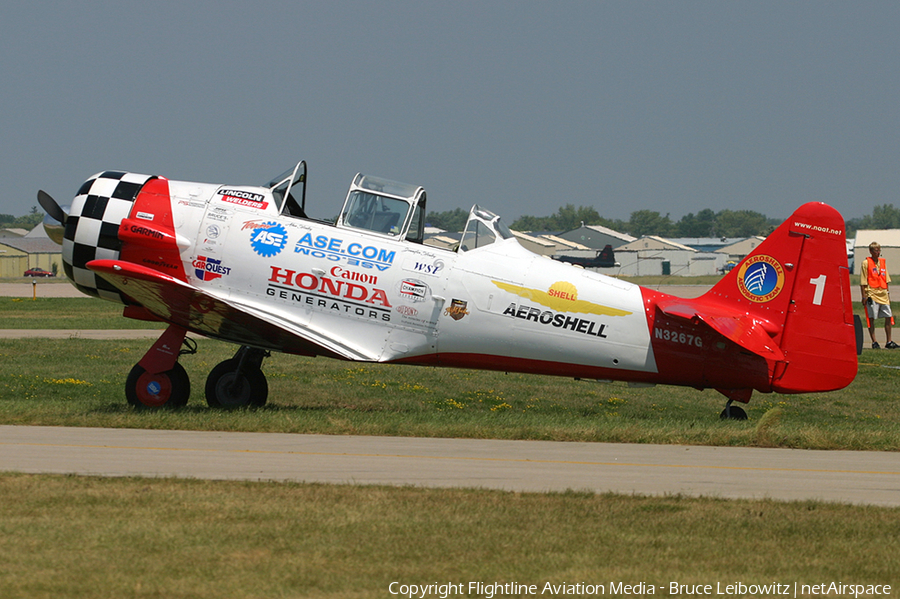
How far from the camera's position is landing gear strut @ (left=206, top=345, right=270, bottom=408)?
1147 centimetres

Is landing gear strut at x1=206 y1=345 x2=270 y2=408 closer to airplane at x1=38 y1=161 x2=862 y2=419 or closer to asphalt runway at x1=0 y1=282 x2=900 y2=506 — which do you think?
airplane at x1=38 y1=161 x2=862 y2=419

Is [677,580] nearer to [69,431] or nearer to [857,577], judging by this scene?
[857,577]

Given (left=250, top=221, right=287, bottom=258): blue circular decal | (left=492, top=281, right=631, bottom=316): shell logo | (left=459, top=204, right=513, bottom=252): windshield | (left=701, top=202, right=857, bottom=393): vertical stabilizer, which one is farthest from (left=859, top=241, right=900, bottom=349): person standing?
(left=250, top=221, right=287, bottom=258): blue circular decal

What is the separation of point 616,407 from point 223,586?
957 cm

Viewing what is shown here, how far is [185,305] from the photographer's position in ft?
34.2

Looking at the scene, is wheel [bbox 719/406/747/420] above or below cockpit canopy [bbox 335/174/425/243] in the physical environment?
below

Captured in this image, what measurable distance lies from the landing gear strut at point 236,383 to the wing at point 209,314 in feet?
1.09

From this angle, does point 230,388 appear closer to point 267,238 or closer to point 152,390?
point 152,390

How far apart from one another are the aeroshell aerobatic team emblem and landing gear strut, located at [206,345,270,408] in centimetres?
596

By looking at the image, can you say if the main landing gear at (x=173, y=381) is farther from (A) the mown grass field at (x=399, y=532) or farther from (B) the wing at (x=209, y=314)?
(A) the mown grass field at (x=399, y=532)

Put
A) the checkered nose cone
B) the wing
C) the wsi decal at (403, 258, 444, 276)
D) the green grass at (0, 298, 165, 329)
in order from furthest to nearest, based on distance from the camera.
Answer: the green grass at (0, 298, 165, 329) < the checkered nose cone < the wsi decal at (403, 258, 444, 276) < the wing

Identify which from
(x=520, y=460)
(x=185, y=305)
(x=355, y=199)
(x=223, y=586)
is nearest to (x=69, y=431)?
(x=185, y=305)

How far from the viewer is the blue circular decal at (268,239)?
1074 cm

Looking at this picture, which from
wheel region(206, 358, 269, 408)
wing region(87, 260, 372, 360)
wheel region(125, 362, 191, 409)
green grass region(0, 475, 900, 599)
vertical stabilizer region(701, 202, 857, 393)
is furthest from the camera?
wheel region(206, 358, 269, 408)
